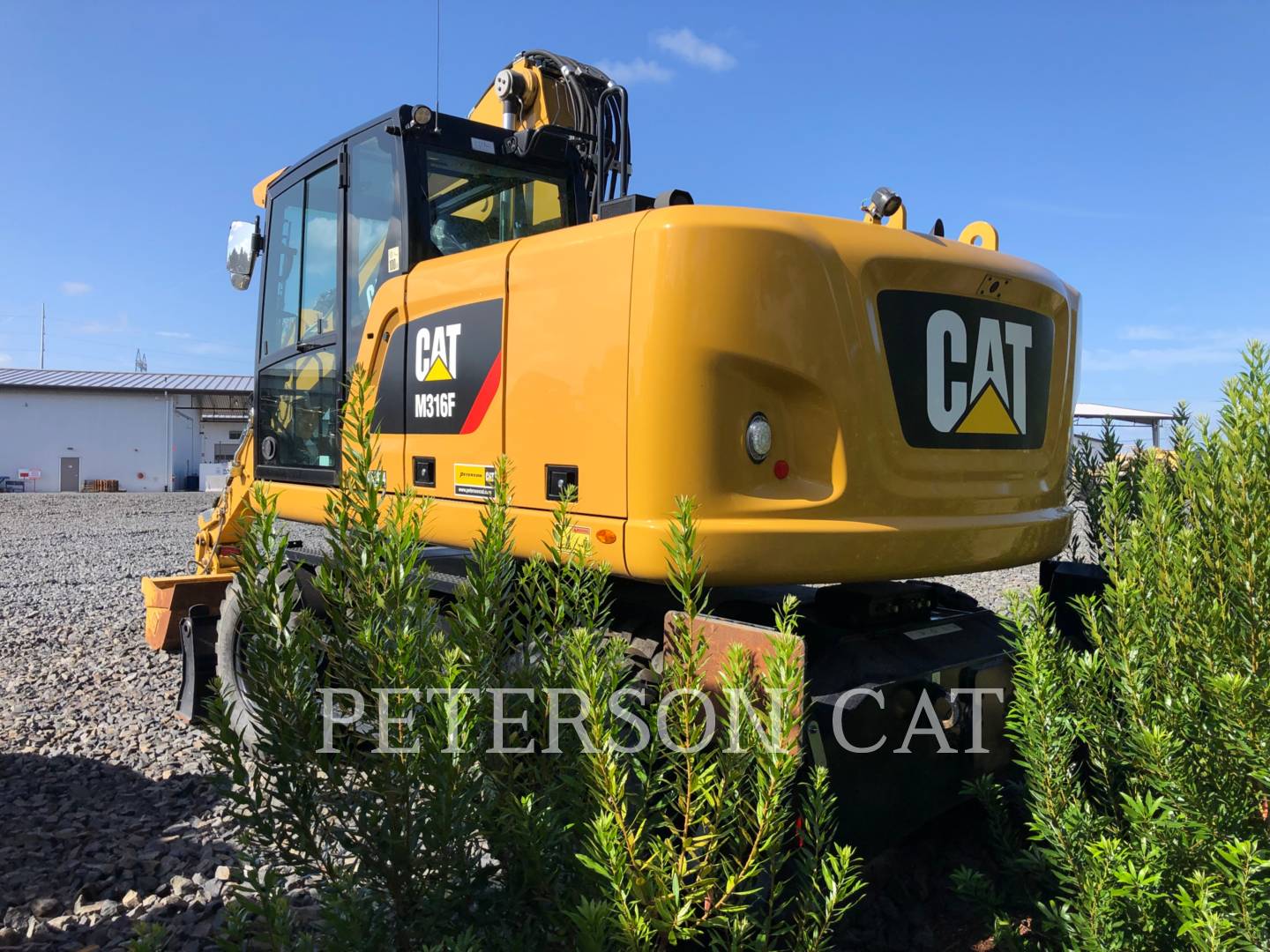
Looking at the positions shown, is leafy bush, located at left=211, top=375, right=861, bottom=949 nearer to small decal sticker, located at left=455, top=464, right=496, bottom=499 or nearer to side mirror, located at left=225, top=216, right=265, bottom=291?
small decal sticker, located at left=455, top=464, right=496, bottom=499

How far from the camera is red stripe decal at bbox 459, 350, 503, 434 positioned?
3496mm

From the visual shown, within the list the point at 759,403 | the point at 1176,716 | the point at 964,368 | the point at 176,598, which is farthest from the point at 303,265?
the point at 1176,716

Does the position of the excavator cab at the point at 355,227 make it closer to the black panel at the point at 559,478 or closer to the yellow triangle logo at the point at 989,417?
the black panel at the point at 559,478

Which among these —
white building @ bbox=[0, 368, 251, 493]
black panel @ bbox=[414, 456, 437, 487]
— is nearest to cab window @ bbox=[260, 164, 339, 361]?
black panel @ bbox=[414, 456, 437, 487]

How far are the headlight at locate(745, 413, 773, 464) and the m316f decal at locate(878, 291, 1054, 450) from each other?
1.69ft

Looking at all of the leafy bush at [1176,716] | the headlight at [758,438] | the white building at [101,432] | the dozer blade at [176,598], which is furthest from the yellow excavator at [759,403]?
the white building at [101,432]

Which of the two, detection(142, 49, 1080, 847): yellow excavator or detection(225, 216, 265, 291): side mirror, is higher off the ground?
detection(225, 216, 265, 291): side mirror

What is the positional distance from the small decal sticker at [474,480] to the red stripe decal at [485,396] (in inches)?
6.0

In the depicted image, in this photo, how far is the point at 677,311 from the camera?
2.91 m

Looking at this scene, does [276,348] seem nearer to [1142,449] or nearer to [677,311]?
[677,311]

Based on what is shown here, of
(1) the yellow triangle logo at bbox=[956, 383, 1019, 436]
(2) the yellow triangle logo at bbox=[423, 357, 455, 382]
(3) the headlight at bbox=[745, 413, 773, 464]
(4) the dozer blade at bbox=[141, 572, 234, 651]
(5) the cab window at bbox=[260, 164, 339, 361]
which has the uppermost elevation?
(5) the cab window at bbox=[260, 164, 339, 361]

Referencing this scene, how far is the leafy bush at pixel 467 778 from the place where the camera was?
6.25 ft

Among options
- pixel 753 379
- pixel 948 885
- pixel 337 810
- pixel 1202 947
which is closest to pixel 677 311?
pixel 753 379

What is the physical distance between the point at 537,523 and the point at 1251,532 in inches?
82.8
